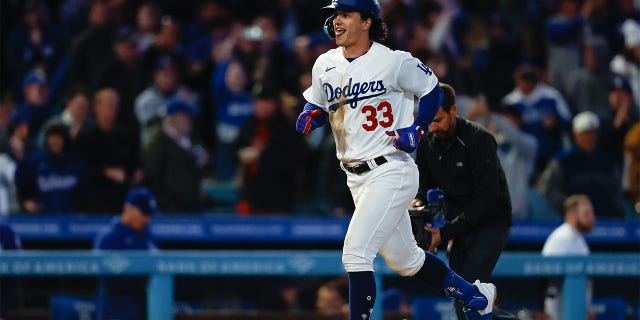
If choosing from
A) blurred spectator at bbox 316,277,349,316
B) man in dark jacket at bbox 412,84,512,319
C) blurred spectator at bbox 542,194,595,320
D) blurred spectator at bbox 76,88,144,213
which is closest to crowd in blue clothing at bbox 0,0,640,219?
blurred spectator at bbox 76,88,144,213

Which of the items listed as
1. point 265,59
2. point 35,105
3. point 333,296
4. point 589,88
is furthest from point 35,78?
point 589,88

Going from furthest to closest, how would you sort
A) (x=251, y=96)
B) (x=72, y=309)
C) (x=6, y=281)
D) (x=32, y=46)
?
1. (x=32, y=46)
2. (x=251, y=96)
3. (x=72, y=309)
4. (x=6, y=281)

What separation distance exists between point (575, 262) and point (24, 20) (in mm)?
6861


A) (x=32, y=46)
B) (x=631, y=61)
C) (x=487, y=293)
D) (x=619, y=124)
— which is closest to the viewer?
(x=487, y=293)

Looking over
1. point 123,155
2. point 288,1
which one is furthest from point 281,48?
point 123,155

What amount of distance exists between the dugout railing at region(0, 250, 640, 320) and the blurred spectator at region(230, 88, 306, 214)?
2.20m

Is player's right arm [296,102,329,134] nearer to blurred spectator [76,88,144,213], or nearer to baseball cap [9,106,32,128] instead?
blurred spectator [76,88,144,213]

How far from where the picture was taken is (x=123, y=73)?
11.2 metres

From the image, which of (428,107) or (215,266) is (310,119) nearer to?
(428,107)

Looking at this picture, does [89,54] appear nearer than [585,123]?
No

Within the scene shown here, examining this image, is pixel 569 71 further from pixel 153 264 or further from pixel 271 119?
pixel 153 264

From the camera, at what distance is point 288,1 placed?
41.2ft

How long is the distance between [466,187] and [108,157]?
4386 mm

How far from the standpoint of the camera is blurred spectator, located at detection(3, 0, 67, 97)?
12117 millimetres
